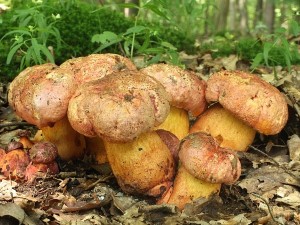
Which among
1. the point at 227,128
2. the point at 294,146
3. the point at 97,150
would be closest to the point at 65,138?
the point at 97,150

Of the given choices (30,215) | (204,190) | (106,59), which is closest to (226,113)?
(204,190)

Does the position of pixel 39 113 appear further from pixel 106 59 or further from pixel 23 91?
pixel 106 59

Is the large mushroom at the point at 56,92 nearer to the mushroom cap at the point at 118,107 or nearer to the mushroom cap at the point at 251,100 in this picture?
the mushroom cap at the point at 118,107

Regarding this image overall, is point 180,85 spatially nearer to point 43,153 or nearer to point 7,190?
point 43,153

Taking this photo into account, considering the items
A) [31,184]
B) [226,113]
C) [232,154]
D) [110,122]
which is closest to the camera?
[110,122]

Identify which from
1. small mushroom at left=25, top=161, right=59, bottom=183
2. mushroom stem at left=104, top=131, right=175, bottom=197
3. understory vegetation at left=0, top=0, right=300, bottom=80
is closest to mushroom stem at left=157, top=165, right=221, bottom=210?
mushroom stem at left=104, top=131, right=175, bottom=197

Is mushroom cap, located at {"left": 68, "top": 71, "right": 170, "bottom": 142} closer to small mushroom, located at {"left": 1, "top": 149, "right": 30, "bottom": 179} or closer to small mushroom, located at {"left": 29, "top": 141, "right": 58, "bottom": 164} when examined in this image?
small mushroom, located at {"left": 29, "top": 141, "right": 58, "bottom": 164}

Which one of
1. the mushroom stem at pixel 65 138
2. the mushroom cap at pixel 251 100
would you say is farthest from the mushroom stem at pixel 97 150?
the mushroom cap at pixel 251 100
